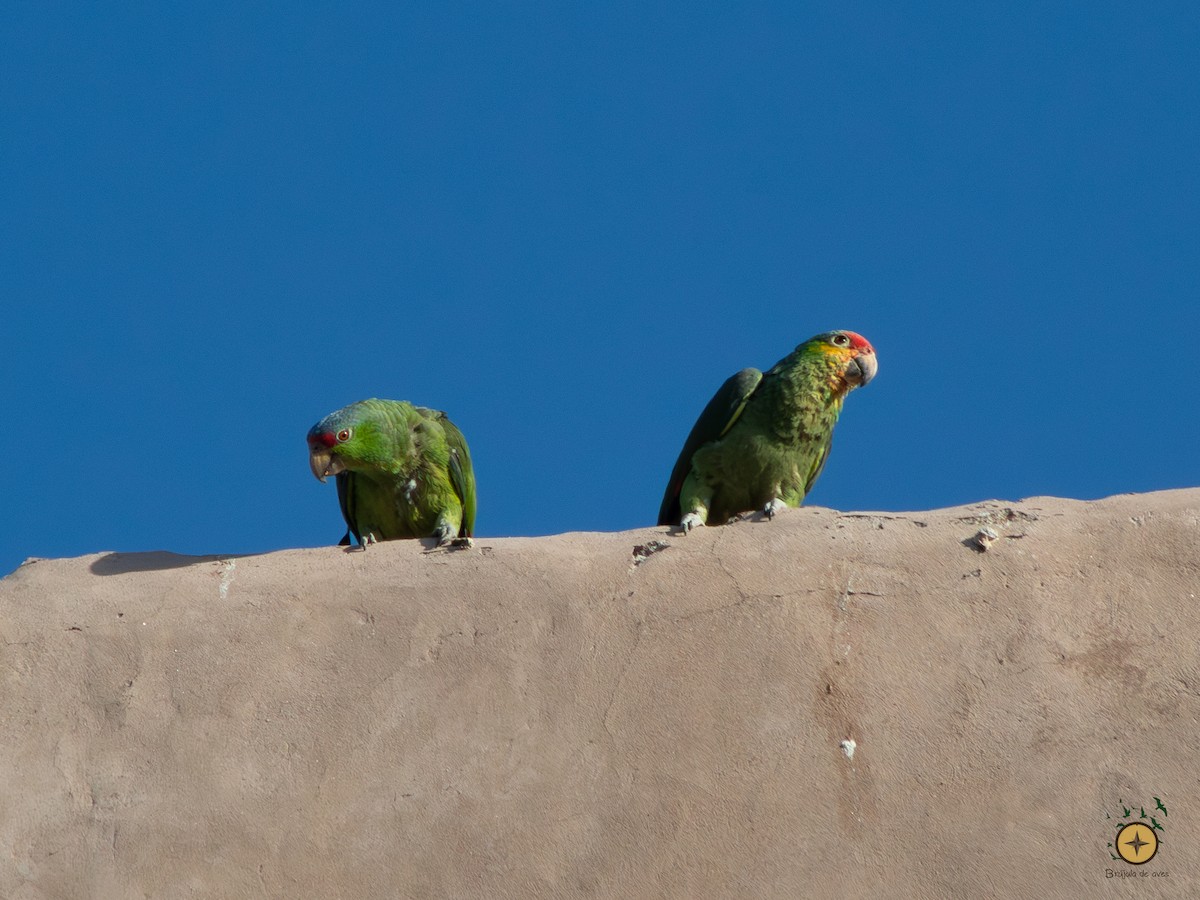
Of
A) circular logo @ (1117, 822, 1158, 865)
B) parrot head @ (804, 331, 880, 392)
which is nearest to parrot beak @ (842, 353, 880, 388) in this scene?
parrot head @ (804, 331, 880, 392)

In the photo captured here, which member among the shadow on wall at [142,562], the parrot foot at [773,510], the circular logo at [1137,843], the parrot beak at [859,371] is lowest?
the circular logo at [1137,843]

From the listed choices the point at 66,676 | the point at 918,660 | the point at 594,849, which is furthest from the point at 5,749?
the point at 918,660

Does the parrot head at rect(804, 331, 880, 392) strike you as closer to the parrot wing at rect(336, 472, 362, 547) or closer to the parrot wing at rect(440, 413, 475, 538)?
the parrot wing at rect(440, 413, 475, 538)

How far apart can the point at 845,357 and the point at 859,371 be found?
0.38 ft

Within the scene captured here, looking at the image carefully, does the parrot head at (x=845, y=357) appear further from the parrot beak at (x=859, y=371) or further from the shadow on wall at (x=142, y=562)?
the shadow on wall at (x=142, y=562)

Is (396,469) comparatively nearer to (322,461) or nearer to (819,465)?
(322,461)

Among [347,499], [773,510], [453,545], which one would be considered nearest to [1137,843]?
[773,510]

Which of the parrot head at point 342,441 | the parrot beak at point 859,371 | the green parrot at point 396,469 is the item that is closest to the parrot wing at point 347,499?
the green parrot at point 396,469

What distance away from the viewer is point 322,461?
7613 millimetres

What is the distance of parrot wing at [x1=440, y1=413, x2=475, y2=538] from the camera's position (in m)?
8.17

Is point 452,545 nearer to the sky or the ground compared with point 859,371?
nearer to the ground

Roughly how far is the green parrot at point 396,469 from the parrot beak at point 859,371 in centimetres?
224

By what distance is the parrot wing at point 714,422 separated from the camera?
8.02m

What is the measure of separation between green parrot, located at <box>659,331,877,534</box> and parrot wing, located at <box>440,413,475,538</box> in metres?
1.11
